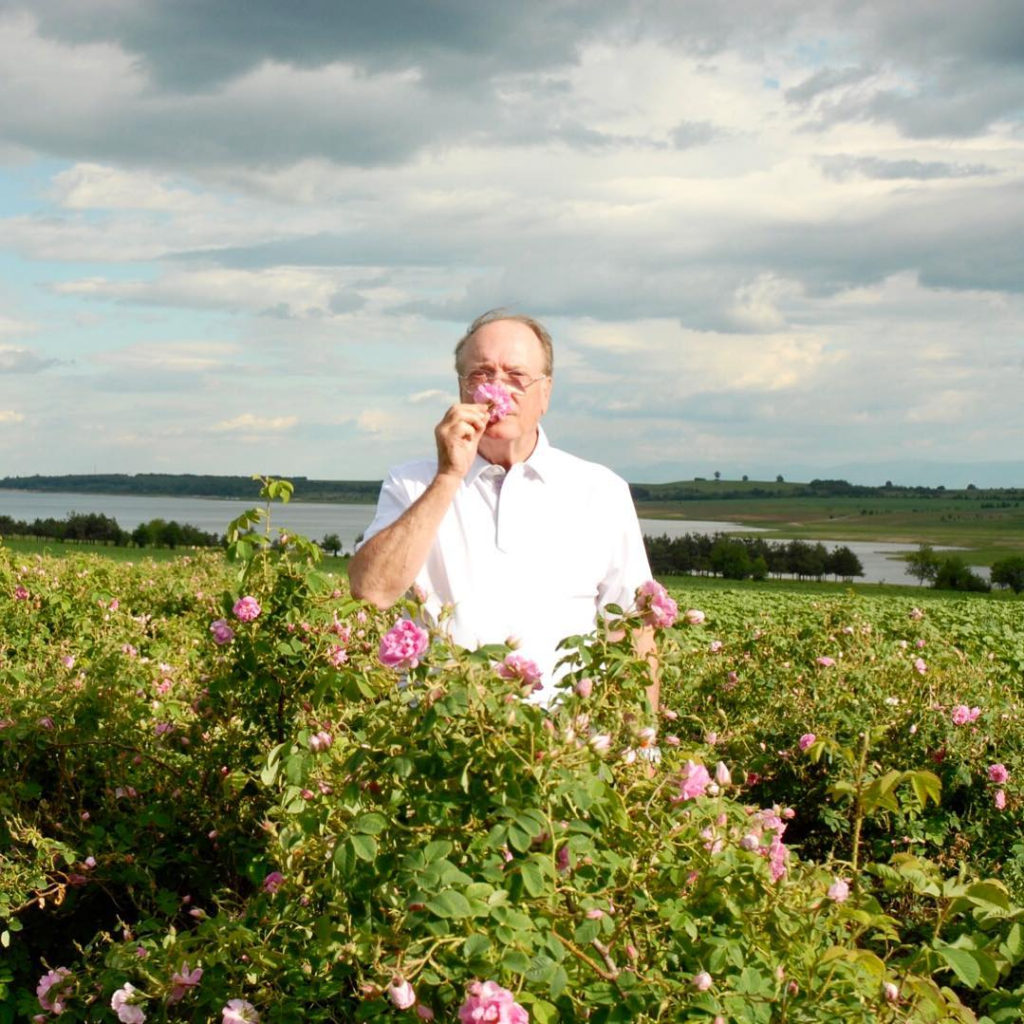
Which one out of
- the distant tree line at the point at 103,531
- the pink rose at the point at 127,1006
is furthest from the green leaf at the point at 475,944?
the distant tree line at the point at 103,531

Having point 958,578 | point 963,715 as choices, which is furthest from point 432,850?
point 958,578

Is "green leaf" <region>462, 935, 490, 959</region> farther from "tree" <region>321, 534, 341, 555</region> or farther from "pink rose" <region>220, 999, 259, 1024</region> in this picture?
"tree" <region>321, 534, 341, 555</region>

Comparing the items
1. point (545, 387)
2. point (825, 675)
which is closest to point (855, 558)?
point (825, 675)

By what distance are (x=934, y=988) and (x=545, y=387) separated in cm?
215

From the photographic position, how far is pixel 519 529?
3566 mm

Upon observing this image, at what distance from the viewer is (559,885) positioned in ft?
7.16

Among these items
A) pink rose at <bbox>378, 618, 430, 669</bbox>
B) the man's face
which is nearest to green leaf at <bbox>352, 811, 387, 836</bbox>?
pink rose at <bbox>378, 618, 430, 669</bbox>

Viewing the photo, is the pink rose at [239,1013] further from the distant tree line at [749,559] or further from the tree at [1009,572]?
the tree at [1009,572]

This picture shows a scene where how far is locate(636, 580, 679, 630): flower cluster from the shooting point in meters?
2.61

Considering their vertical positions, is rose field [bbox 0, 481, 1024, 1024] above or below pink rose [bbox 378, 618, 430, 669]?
below

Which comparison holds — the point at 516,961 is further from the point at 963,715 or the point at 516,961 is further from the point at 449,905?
the point at 963,715

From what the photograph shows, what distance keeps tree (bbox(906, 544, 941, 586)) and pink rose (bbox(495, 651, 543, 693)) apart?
92.0ft

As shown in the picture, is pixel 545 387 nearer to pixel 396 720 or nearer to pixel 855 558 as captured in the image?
pixel 396 720

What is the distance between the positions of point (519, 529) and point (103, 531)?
3022cm
